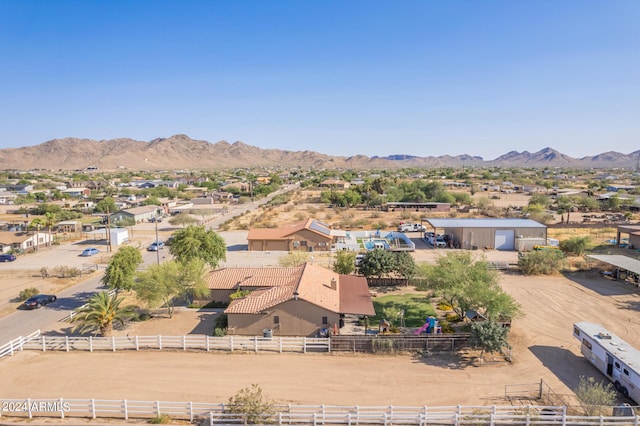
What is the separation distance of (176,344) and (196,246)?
12.2 m

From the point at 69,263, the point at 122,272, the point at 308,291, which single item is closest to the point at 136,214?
the point at 69,263

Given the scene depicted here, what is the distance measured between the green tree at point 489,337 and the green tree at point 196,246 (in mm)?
22303

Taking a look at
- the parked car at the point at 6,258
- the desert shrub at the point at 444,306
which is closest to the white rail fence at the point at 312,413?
the desert shrub at the point at 444,306

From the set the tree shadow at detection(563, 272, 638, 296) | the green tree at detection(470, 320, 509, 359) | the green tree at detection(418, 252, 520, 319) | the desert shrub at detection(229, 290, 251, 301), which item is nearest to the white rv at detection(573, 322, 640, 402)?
the green tree at detection(418, 252, 520, 319)

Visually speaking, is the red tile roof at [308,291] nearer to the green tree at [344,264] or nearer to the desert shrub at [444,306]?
the green tree at [344,264]

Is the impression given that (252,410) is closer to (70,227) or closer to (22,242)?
(22,242)

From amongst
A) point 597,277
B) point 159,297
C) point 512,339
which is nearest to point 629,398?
point 512,339

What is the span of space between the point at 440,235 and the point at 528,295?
2347cm

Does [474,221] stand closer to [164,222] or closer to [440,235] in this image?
[440,235]

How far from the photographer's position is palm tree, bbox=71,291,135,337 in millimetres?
25344

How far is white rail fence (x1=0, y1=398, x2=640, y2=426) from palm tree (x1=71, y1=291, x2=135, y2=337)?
285 inches

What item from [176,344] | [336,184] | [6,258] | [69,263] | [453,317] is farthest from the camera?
[336,184]

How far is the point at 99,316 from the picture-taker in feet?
Answer: 83.4

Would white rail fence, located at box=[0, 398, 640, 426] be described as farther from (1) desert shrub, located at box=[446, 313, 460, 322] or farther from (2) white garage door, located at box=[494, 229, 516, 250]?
(2) white garage door, located at box=[494, 229, 516, 250]
